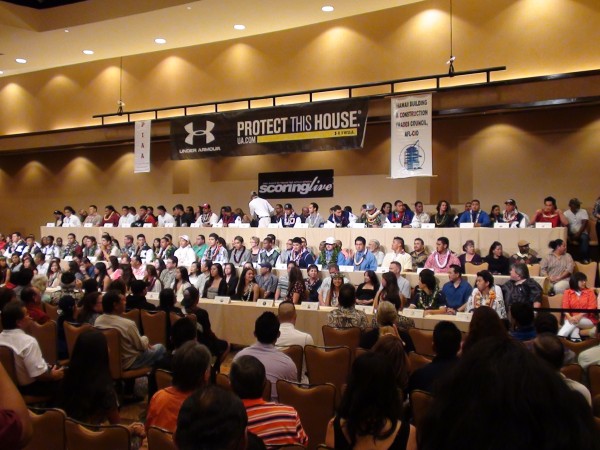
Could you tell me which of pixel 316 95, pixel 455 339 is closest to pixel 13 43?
pixel 316 95

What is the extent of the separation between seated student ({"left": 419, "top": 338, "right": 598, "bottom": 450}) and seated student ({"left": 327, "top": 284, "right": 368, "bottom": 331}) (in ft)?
14.1

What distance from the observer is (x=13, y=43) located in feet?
44.0

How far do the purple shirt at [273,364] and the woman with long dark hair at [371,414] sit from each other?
1409 mm

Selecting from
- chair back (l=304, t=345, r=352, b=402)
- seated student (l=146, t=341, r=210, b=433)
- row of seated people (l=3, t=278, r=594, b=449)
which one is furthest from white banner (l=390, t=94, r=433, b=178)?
seated student (l=146, t=341, r=210, b=433)

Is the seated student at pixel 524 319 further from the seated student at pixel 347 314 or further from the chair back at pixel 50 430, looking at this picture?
the chair back at pixel 50 430

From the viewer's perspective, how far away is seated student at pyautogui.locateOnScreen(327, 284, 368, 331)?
509cm

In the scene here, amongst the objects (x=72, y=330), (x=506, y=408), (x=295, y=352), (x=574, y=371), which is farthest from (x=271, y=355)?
(x=506, y=408)

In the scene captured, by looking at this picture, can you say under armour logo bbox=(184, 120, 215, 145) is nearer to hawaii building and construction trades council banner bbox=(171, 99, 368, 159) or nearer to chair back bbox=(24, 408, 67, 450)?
hawaii building and construction trades council banner bbox=(171, 99, 368, 159)

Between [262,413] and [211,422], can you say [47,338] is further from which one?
[211,422]

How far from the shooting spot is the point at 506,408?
74cm

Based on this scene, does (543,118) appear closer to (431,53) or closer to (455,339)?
(431,53)

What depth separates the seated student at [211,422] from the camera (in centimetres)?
153

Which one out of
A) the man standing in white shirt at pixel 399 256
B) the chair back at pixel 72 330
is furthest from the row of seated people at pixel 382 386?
the man standing in white shirt at pixel 399 256

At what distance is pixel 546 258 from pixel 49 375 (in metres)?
6.73
